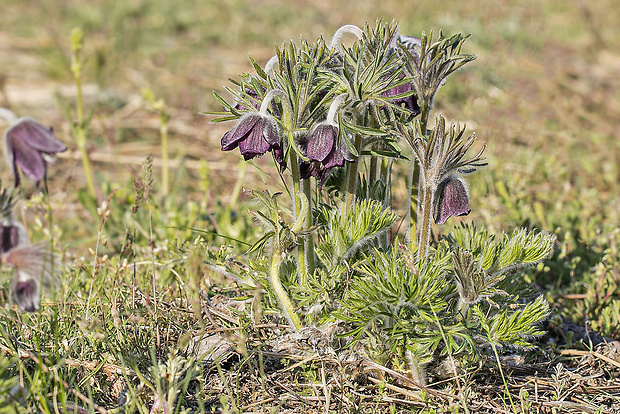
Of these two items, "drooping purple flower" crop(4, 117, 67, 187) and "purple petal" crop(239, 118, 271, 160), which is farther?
"drooping purple flower" crop(4, 117, 67, 187)

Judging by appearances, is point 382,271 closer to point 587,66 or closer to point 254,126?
point 254,126

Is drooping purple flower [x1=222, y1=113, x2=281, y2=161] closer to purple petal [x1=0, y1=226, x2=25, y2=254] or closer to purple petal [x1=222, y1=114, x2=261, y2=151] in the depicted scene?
purple petal [x1=222, y1=114, x2=261, y2=151]

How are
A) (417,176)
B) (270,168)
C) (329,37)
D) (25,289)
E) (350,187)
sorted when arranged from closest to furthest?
(350,187)
(417,176)
(25,289)
(270,168)
(329,37)

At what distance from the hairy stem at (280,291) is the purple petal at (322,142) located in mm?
361

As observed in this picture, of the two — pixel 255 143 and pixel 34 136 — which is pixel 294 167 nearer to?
pixel 255 143

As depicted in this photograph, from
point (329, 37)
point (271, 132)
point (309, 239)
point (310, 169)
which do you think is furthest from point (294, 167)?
point (329, 37)

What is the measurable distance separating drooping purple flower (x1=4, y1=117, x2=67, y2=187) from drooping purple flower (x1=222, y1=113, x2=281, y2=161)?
123cm

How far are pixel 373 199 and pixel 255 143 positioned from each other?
54 centimetres

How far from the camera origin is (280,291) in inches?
76.0

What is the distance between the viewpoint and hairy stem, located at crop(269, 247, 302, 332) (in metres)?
1.90

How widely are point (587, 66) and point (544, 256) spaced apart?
471cm

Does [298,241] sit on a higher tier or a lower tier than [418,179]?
lower

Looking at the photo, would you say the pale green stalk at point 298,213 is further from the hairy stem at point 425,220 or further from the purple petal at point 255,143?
the hairy stem at point 425,220

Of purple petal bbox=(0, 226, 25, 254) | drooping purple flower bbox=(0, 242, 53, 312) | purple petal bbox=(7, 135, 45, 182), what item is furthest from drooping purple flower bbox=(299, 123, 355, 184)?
purple petal bbox=(0, 226, 25, 254)
